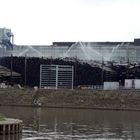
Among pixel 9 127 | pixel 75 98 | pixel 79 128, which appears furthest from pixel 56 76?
pixel 9 127

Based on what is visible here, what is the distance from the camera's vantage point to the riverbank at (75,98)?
15300cm

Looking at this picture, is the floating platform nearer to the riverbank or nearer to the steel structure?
the riverbank

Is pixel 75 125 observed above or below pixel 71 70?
below

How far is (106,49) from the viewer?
19825cm

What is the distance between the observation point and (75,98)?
159 metres

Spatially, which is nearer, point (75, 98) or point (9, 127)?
point (9, 127)

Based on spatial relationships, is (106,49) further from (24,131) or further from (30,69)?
(24,131)

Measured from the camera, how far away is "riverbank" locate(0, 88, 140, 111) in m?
153

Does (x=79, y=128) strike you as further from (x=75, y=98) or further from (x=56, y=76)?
(x=56, y=76)

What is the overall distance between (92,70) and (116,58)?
8.65m

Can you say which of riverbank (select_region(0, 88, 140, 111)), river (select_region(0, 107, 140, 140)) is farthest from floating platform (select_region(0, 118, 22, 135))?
riverbank (select_region(0, 88, 140, 111))

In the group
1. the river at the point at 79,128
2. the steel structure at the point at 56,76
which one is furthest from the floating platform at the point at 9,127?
the steel structure at the point at 56,76

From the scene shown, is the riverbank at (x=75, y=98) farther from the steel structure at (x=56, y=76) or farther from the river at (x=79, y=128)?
the river at (x=79, y=128)

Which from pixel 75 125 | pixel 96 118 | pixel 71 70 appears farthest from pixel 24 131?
pixel 71 70
